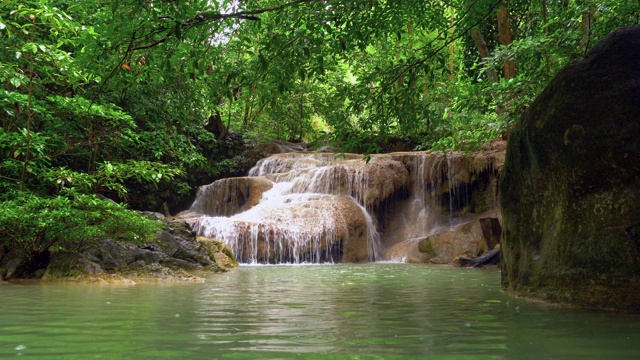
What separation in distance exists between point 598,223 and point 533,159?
1.29 meters

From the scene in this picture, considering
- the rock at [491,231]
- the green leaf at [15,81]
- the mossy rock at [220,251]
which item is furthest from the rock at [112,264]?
the rock at [491,231]

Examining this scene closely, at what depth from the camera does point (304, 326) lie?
14.4 ft

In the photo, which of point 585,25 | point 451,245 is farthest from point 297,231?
point 585,25

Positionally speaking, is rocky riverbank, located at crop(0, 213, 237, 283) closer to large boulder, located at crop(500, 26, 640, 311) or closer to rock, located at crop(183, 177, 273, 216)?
large boulder, located at crop(500, 26, 640, 311)

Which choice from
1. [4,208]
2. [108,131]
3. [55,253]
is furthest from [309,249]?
[4,208]

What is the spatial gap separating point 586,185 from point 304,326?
330cm

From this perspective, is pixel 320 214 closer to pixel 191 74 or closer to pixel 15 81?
pixel 15 81

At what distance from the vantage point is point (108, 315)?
201 inches

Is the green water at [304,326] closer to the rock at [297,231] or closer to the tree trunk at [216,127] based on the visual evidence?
the rock at [297,231]

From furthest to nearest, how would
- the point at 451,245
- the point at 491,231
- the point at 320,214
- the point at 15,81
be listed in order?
the point at 320,214, the point at 451,245, the point at 491,231, the point at 15,81

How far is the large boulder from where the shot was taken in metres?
5.21

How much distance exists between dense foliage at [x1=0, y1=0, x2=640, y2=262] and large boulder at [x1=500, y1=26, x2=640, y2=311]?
1.63 m

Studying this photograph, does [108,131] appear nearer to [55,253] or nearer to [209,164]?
[55,253]

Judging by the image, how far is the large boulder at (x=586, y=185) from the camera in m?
5.21
